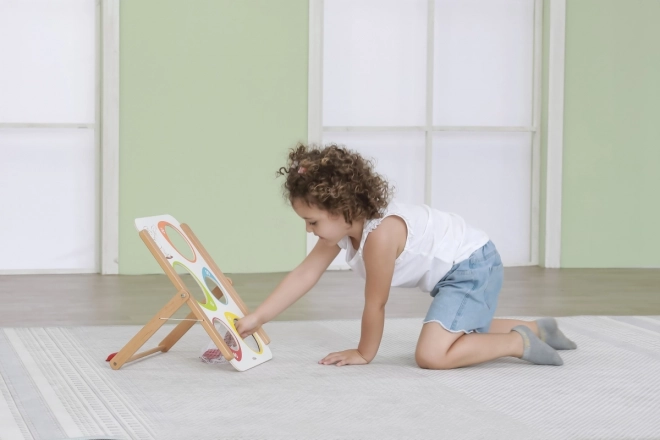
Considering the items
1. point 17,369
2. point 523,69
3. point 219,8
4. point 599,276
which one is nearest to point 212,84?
point 219,8

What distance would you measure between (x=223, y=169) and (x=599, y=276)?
186 centimetres

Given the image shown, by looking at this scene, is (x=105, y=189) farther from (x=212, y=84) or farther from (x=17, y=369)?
(x=17, y=369)

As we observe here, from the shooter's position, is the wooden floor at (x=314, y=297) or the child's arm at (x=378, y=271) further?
the wooden floor at (x=314, y=297)

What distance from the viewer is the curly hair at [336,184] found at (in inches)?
80.7

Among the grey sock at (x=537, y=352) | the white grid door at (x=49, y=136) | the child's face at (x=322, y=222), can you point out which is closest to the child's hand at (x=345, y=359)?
the child's face at (x=322, y=222)

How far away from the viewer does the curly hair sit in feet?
6.73

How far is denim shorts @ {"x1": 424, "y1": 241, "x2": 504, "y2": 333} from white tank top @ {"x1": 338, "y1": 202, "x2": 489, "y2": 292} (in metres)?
0.02

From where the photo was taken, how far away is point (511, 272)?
4379 mm

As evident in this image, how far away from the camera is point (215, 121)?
4203mm

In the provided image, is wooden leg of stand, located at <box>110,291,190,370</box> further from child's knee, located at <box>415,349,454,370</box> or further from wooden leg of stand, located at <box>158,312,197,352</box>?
child's knee, located at <box>415,349,454,370</box>

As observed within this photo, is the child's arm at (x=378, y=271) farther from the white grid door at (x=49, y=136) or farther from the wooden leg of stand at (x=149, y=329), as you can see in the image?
the white grid door at (x=49, y=136)

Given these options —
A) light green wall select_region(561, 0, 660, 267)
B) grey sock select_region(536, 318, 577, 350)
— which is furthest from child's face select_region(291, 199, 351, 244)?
light green wall select_region(561, 0, 660, 267)

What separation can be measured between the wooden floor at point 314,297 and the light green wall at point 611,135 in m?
0.32

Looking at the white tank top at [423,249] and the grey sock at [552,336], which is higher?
the white tank top at [423,249]
